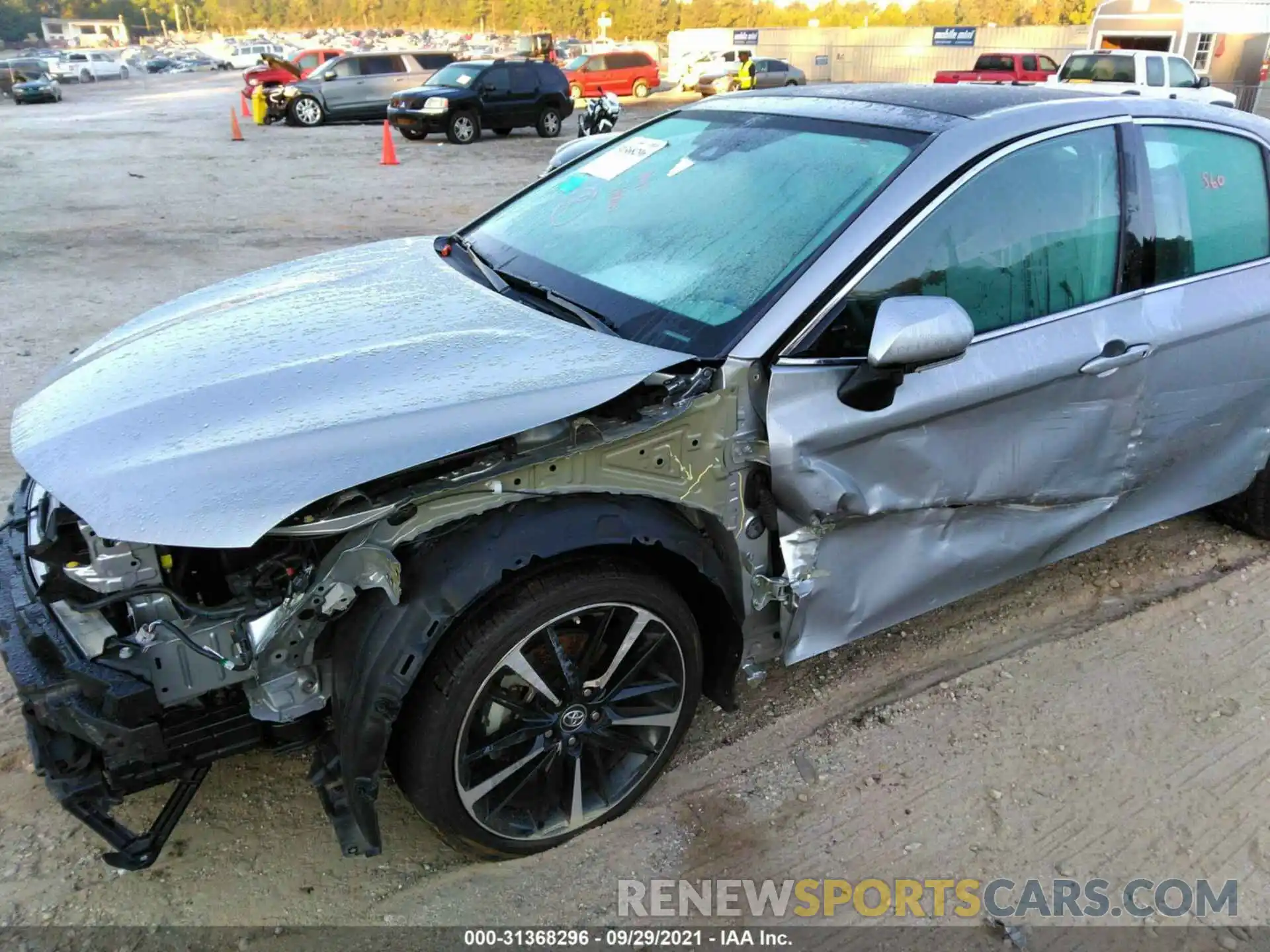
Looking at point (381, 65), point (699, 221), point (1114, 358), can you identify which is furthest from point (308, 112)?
point (1114, 358)

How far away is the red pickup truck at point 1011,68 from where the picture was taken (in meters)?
23.3

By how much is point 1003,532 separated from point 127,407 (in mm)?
2479

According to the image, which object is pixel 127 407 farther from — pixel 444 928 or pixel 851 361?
pixel 851 361

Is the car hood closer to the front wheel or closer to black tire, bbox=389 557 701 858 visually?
black tire, bbox=389 557 701 858

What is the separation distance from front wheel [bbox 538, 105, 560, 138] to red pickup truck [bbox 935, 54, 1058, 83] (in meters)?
10.2

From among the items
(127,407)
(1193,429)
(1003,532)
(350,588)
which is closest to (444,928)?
(350,588)

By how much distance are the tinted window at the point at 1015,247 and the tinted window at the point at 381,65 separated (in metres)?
23.2

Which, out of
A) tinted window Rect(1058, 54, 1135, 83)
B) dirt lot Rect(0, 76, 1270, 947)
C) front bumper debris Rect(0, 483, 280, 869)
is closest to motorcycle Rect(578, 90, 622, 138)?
tinted window Rect(1058, 54, 1135, 83)

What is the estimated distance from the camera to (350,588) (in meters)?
1.94

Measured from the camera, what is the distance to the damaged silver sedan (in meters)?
1.94

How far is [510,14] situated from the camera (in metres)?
108

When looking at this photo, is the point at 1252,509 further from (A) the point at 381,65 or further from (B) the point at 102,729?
(A) the point at 381,65

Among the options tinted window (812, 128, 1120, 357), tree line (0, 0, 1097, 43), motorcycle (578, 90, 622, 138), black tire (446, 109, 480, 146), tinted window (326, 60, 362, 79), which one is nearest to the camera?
tinted window (812, 128, 1120, 357)

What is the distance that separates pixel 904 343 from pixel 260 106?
76.7 ft
